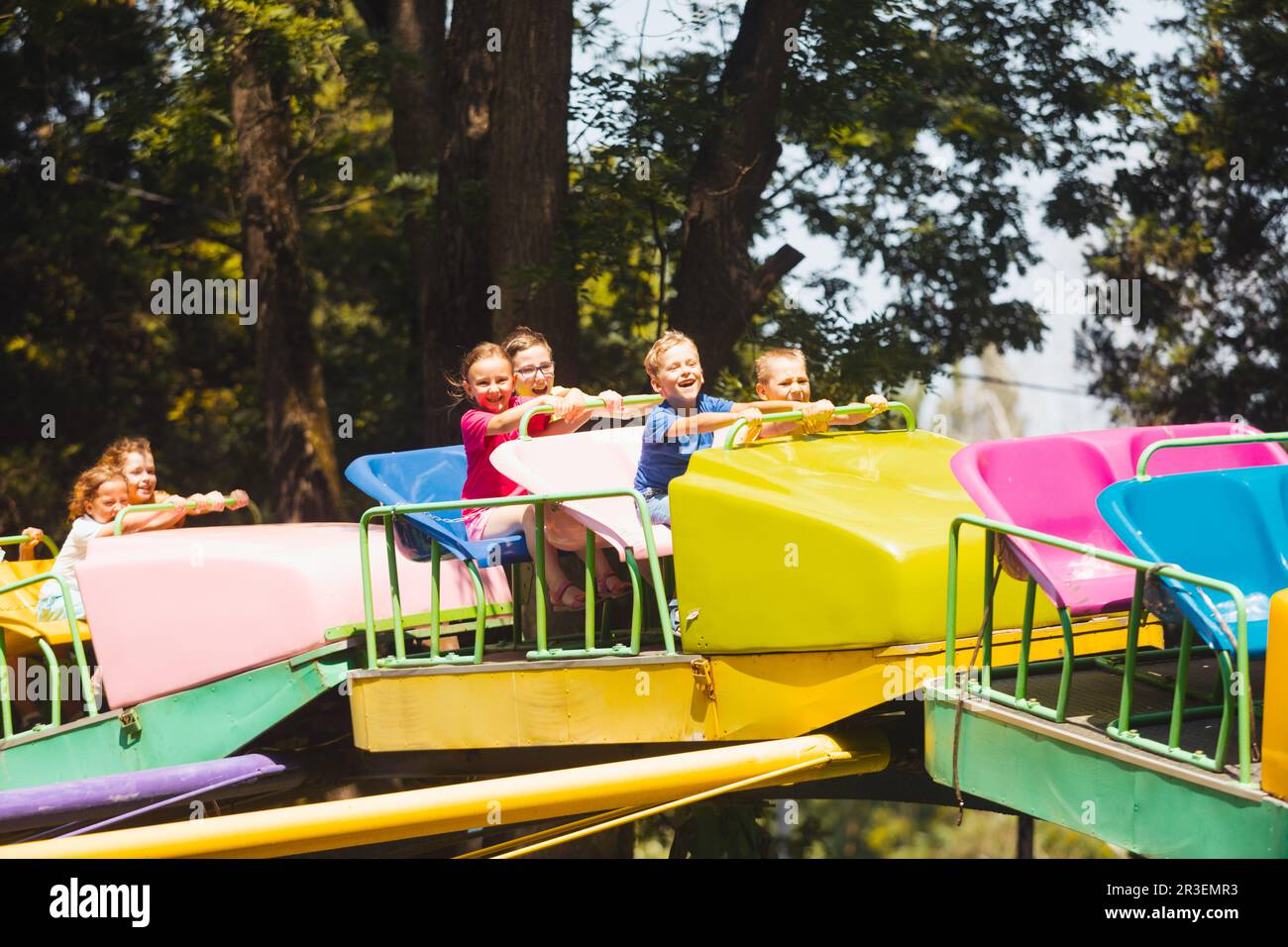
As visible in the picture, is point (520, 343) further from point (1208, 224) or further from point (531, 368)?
point (1208, 224)

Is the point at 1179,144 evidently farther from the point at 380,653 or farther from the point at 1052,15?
A: the point at 380,653

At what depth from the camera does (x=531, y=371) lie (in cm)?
677

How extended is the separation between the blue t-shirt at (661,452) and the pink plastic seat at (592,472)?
0.17m

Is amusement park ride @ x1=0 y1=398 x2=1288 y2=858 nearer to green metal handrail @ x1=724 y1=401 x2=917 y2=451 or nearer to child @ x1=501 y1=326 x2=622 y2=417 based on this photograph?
green metal handrail @ x1=724 y1=401 x2=917 y2=451

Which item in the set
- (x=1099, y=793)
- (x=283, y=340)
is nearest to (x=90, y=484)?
(x=1099, y=793)

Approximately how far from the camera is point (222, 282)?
53.1 feet

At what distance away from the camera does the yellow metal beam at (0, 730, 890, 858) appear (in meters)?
4.53

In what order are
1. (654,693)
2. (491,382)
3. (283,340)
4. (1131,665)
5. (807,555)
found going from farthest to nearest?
(283,340)
(491,382)
(654,693)
(807,555)
(1131,665)

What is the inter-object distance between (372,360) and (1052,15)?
7.37m

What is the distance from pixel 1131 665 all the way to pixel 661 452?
2321mm

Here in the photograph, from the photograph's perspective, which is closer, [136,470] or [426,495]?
[426,495]

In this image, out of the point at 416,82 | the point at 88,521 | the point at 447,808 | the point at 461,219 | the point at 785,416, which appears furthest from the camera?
the point at 416,82

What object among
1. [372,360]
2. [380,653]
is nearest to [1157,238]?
[372,360]

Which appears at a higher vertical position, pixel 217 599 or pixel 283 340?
pixel 283 340
